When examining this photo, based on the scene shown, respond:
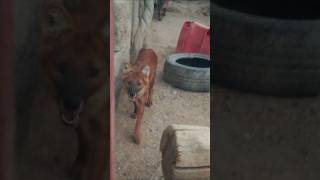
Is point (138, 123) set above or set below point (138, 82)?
below

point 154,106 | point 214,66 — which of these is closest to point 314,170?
point 214,66

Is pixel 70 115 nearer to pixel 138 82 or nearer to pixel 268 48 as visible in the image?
pixel 268 48

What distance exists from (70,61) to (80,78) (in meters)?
0.04

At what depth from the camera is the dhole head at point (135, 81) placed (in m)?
4.17

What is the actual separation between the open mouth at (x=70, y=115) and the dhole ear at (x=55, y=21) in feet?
0.42

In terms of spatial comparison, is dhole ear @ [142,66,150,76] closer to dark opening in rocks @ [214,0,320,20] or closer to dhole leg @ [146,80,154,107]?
dhole leg @ [146,80,154,107]

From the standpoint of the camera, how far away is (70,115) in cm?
120

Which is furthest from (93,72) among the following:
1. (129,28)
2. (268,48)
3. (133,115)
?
(129,28)

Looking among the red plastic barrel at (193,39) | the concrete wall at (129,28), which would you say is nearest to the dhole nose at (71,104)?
the concrete wall at (129,28)

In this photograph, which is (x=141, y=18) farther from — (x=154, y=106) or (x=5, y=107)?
(x=5, y=107)

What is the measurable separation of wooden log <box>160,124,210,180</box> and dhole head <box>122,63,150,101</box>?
1.19 metres

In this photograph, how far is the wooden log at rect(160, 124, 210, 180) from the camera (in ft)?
9.20

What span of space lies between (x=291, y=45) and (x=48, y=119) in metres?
0.46

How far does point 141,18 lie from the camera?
209 inches
